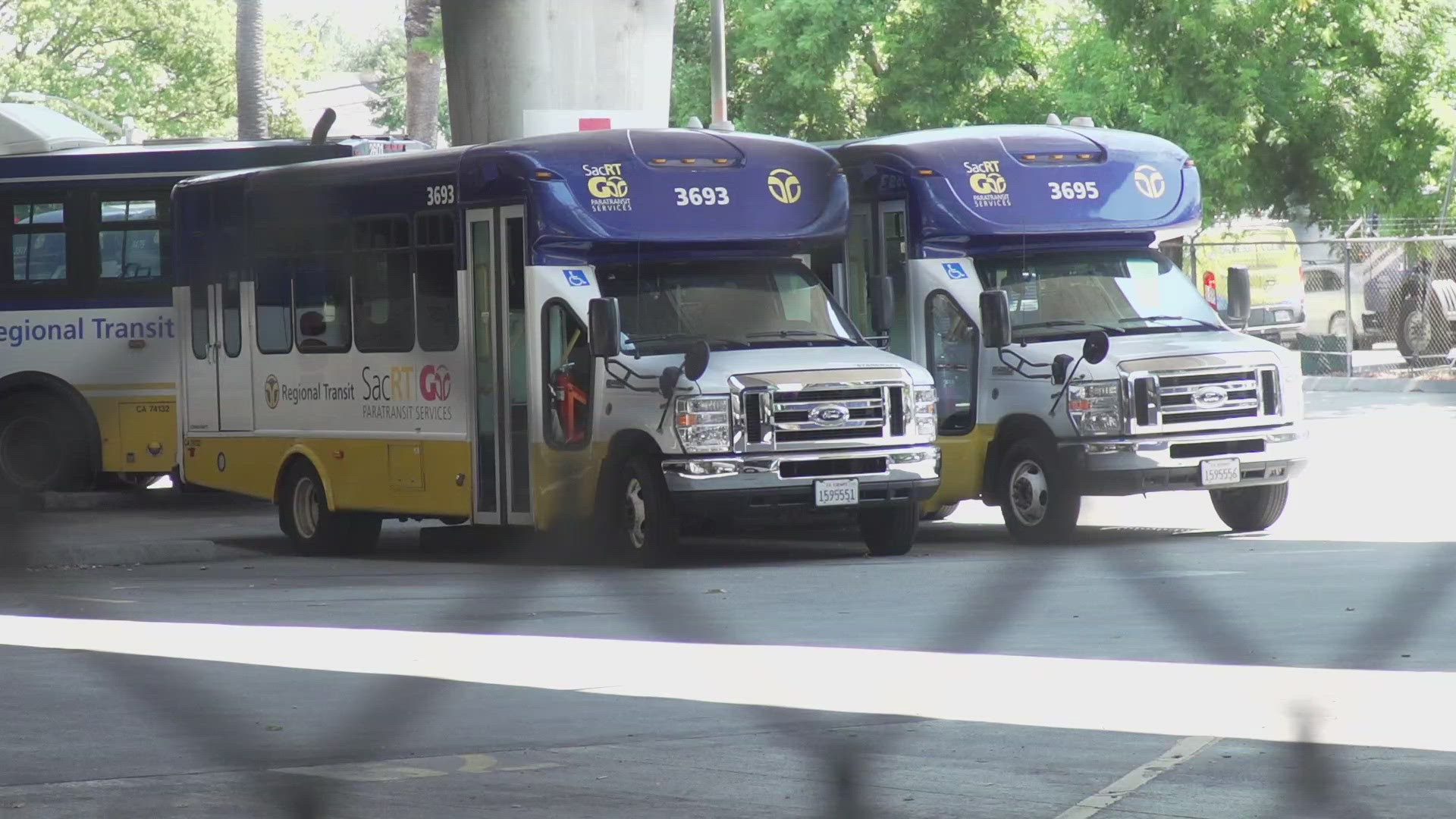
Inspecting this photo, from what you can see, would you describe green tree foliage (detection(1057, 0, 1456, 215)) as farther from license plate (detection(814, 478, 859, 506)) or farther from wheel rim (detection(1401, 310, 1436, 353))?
license plate (detection(814, 478, 859, 506))

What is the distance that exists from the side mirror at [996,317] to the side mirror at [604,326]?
239 centimetres

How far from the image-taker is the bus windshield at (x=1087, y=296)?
46.2 feet

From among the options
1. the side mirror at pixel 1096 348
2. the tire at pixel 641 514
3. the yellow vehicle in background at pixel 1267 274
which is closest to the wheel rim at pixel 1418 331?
the yellow vehicle in background at pixel 1267 274

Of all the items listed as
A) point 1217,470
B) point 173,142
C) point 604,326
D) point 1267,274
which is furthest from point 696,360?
point 1267,274

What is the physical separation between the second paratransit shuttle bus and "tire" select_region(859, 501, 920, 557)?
0.72 meters

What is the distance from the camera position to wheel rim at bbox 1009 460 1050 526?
45.2 feet

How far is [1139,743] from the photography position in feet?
22.0

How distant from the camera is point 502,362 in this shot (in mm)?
13406

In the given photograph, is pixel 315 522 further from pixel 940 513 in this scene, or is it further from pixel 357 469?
pixel 940 513

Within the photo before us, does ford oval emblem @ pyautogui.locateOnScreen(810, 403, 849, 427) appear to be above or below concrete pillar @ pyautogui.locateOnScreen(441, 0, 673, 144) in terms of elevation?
below

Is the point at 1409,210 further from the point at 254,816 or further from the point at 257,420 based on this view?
the point at 254,816

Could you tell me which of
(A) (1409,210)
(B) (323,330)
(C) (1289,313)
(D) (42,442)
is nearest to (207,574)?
(B) (323,330)

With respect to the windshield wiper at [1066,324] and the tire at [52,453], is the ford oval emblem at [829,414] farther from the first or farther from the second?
the tire at [52,453]

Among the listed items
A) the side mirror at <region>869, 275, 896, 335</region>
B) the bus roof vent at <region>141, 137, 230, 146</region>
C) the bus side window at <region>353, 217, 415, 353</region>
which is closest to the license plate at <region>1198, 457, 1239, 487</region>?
the side mirror at <region>869, 275, 896, 335</region>
